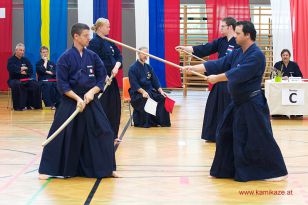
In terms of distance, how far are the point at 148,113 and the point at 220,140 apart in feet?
17.1

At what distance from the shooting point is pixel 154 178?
22.3 feet

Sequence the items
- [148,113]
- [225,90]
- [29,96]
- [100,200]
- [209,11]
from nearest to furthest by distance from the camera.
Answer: [100,200]
[225,90]
[148,113]
[29,96]
[209,11]

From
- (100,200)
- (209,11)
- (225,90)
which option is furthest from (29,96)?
(100,200)

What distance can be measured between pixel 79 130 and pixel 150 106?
4.90 m

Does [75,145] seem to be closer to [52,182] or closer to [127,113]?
[52,182]

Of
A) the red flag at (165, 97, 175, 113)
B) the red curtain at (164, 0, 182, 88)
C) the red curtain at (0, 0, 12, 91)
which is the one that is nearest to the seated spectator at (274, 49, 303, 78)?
the red flag at (165, 97, 175, 113)

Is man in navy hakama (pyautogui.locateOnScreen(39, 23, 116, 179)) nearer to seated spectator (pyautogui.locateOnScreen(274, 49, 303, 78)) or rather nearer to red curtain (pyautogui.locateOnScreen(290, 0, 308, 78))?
seated spectator (pyautogui.locateOnScreen(274, 49, 303, 78))

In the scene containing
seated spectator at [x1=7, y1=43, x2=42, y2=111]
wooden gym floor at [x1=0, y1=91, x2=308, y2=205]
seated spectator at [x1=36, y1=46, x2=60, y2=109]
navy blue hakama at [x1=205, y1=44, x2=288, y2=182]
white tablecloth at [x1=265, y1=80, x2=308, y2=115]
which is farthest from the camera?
seated spectator at [x1=36, y1=46, x2=60, y2=109]

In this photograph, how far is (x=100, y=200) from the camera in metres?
5.75

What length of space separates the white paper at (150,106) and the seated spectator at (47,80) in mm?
4588

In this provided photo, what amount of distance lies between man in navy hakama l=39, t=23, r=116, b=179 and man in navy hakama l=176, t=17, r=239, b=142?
2.45 m

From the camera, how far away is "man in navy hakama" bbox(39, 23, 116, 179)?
6.70 meters

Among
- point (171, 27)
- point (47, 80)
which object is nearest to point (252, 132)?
point (47, 80)

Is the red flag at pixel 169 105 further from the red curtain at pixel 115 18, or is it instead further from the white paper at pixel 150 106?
the red curtain at pixel 115 18
